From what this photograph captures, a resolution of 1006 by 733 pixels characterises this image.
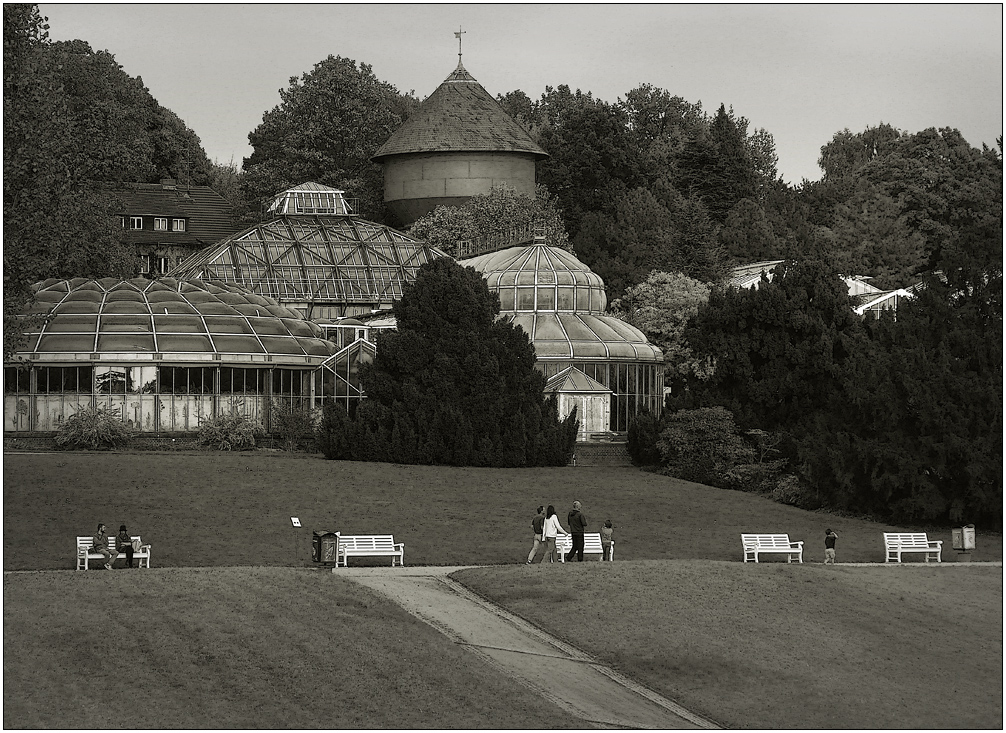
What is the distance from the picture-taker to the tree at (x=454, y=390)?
193 ft

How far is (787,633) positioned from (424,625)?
668 cm

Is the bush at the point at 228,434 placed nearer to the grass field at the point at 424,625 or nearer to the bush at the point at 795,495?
the grass field at the point at 424,625

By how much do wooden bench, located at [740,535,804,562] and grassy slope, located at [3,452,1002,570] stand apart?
1.04 m

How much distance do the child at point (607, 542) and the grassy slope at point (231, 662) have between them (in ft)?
26.4

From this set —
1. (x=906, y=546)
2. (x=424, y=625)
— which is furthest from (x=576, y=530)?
(x=906, y=546)

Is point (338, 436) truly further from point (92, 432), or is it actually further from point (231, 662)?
point (231, 662)

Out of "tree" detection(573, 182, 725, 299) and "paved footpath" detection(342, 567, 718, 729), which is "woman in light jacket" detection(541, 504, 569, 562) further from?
"tree" detection(573, 182, 725, 299)

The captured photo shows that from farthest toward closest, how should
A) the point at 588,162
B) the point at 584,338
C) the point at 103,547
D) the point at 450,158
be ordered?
1. the point at 588,162
2. the point at 450,158
3. the point at 584,338
4. the point at 103,547

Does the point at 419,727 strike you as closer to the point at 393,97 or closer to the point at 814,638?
the point at 814,638

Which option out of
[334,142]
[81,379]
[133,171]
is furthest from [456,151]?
[81,379]

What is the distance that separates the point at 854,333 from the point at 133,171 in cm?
3959

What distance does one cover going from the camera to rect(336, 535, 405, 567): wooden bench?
40.4m

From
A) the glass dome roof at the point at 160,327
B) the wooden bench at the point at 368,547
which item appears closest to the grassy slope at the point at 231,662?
the wooden bench at the point at 368,547

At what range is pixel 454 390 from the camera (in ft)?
195
